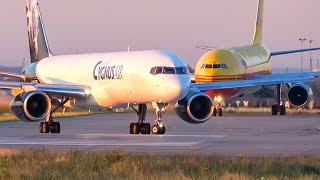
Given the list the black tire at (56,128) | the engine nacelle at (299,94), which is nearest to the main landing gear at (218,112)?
the engine nacelle at (299,94)

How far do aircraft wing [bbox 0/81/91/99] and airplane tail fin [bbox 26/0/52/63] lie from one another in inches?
386

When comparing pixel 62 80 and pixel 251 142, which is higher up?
pixel 62 80

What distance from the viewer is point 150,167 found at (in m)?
20.7

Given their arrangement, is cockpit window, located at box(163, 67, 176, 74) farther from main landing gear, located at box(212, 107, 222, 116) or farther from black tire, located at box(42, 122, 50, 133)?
main landing gear, located at box(212, 107, 222, 116)

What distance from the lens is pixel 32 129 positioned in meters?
42.4

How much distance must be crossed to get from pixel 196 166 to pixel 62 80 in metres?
23.0

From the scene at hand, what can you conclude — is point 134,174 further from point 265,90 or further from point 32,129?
point 265,90

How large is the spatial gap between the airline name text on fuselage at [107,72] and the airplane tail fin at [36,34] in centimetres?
926

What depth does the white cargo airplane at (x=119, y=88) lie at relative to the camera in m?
35.4

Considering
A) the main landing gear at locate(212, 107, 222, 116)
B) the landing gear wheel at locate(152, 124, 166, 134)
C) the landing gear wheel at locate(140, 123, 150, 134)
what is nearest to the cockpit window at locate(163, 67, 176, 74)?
the landing gear wheel at locate(152, 124, 166, 134)

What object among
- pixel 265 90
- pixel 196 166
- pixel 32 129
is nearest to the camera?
pixel 196 166

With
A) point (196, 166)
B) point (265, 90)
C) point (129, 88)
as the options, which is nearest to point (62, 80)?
point (129, 88)

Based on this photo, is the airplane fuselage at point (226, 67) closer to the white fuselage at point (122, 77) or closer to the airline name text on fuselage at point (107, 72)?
the white fuselage at point (122, 77)

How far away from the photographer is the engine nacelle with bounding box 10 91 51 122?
35344mm
